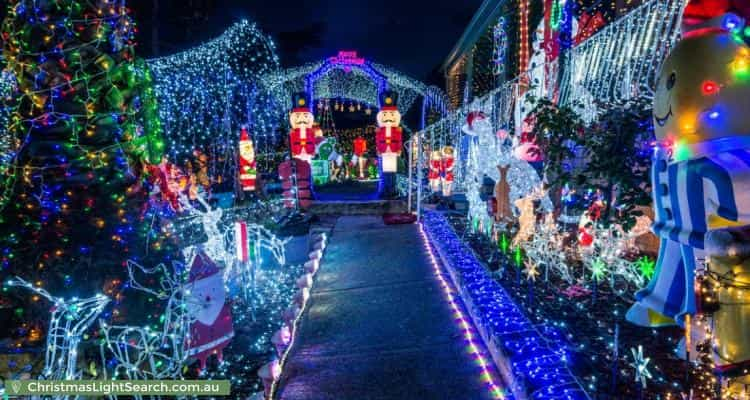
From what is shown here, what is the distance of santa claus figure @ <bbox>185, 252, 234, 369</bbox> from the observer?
406 centimetres

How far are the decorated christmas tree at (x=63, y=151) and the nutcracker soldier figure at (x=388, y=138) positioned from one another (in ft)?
33.6

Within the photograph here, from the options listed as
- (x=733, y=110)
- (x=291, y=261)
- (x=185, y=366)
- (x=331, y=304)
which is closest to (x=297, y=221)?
(x=291, y=261)

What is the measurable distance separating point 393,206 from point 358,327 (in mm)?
8492

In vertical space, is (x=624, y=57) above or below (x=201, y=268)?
above

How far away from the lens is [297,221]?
27.9 ft

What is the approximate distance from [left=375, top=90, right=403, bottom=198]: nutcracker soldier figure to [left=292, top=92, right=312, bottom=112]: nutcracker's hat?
7.47ft

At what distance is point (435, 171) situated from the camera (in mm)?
15125

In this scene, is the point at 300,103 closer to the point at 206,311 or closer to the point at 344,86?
the point at 344,86

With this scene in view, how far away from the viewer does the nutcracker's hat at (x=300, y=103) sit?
13.6 metres

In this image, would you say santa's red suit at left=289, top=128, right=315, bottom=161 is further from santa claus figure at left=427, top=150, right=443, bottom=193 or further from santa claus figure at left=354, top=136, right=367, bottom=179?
santa claus figure at left=354, top=136, right=367, bottom=179

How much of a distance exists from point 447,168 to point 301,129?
4693 mm

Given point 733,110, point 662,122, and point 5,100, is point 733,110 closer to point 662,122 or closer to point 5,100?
point 662,122

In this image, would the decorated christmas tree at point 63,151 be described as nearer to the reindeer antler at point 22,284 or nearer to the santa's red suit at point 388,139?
the reindeer antler at point 22,284

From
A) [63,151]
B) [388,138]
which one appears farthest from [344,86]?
[63,151]
